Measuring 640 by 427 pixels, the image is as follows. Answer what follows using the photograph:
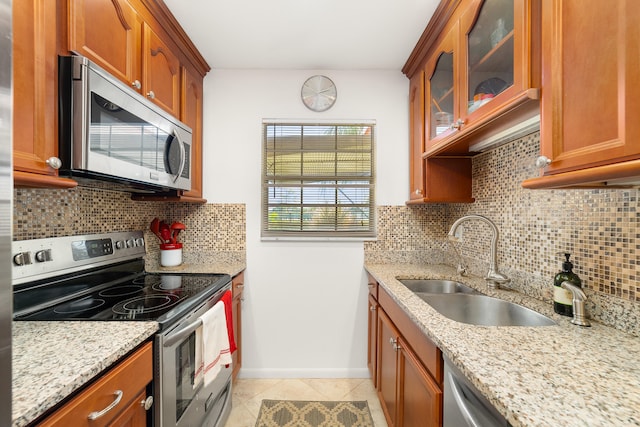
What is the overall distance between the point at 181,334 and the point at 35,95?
98cm

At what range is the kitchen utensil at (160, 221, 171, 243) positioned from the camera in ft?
6.57

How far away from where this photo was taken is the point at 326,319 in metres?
2.18

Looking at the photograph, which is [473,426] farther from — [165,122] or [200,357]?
[165,122]

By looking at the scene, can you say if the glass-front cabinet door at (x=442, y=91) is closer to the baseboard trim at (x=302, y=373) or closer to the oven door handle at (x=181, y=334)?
the oven door handle at (x=181, y=334)

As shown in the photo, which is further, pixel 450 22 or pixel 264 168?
pixel 264 168

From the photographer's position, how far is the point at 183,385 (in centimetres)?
114

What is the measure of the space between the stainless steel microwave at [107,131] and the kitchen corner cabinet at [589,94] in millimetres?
1557

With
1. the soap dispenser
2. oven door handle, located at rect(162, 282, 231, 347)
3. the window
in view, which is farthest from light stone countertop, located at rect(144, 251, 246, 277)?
the soap dispenser

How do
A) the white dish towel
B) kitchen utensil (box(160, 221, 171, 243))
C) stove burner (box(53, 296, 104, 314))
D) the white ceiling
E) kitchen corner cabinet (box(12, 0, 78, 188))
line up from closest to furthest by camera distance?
kitchen corner cabinet (box(12, 0, 78, 188))
stove burner (box(53, 296, 104, 314))
the white dish towel
the white ceiling
kitchen utensil (box(160, 221, 171, 243))

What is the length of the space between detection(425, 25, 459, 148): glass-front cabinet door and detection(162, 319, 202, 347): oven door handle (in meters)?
1.61

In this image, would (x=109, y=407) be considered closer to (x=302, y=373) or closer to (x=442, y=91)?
(x=302, y=373)

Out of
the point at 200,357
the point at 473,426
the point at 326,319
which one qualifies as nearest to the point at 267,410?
the point at 326,319

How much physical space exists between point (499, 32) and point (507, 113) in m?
0.36

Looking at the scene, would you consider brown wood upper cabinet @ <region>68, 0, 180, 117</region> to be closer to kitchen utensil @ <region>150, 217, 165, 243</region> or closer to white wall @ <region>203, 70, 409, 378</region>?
white wall @ <region>203, 70, 409, 378</region>
